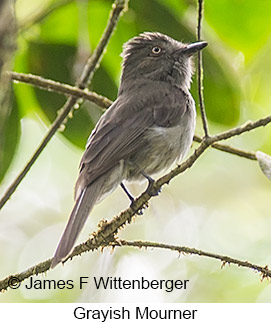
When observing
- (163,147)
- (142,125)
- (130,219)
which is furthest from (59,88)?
(130,219)

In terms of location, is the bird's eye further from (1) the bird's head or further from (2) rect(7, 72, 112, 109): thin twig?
(2) rect(7, 72, 112, 109): thin twig

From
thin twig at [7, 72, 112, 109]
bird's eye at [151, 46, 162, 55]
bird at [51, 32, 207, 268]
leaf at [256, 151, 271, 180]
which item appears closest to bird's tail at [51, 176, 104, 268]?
bird at [51, 32, 207, 268]

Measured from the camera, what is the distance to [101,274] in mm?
4031

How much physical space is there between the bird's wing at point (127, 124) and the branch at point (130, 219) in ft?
1.76

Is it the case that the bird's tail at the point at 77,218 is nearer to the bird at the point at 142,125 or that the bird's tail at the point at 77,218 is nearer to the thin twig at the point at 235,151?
the bird at the point at 142,125

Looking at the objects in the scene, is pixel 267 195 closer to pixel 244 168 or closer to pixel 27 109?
pixel 244 168

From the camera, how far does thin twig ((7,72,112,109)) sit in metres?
2.91

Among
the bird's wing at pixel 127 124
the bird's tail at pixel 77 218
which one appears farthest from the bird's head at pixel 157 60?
the bird's tail at pixel 77 218

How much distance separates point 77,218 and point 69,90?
27.9 inches

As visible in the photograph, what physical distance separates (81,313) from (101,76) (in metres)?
1.41

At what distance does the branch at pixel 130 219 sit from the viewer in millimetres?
2236

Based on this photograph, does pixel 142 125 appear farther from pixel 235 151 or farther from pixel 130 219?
pixel 130 219

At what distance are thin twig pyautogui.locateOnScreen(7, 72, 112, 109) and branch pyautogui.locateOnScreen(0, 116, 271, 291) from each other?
0.73 meters

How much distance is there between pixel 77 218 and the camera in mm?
2742
